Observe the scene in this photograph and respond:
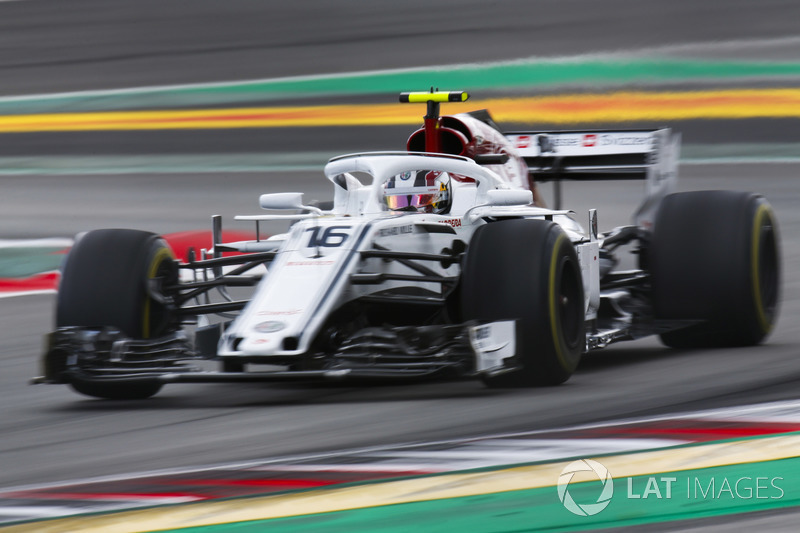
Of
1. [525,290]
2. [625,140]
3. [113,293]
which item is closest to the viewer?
[525,290]

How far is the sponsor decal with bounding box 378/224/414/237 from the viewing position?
25.7ft

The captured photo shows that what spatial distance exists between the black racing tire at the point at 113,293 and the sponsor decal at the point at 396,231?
4.62ft

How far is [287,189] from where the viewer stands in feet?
64.3

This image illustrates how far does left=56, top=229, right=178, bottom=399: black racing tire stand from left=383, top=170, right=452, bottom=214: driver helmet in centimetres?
156

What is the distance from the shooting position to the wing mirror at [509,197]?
8031 millimetres

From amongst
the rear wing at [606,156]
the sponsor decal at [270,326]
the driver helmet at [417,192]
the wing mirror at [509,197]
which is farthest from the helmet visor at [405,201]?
the rear wing at [606,156]

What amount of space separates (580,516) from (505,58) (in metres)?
20.5

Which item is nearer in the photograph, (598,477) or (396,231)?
(598,477)

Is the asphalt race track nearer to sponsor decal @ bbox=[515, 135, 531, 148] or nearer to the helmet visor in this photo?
the helmet visor

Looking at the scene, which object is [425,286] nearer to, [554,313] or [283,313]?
[554,313]

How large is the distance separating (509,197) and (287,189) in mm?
11787

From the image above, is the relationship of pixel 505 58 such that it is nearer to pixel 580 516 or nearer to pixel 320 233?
pixel 320 233

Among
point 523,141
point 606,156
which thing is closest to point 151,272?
point 523,141

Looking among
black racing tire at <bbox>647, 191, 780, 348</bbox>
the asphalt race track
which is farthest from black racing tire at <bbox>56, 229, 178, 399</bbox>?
black racing tire at <bbox>647, 191, 780, 348</bbox>
